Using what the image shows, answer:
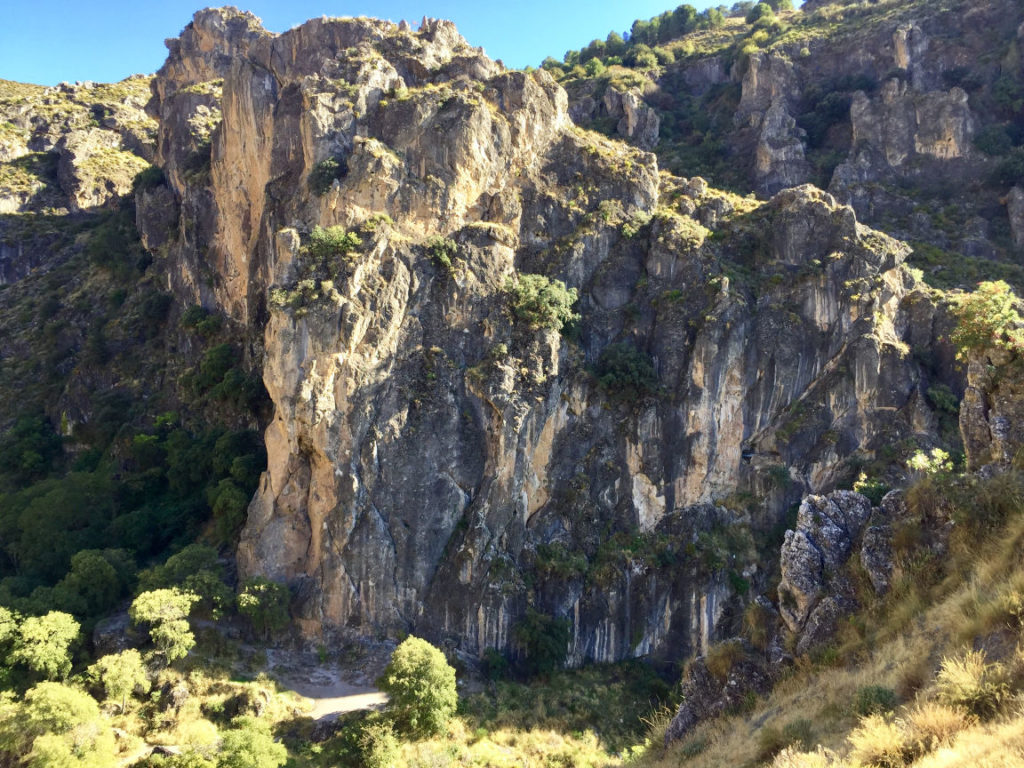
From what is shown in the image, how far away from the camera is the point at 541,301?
34469 millimetres

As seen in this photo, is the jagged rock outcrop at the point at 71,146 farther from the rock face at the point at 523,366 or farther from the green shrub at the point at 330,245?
the green shrub at the point at 330,245

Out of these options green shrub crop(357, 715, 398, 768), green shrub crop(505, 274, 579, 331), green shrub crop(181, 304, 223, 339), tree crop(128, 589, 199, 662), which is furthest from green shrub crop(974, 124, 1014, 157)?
tree crop(128, 589, 199, 662)

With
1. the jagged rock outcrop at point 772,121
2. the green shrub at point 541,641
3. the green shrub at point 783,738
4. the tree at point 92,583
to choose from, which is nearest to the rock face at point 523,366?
the green shrub at point 541,641

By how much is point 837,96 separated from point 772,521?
4152 cm

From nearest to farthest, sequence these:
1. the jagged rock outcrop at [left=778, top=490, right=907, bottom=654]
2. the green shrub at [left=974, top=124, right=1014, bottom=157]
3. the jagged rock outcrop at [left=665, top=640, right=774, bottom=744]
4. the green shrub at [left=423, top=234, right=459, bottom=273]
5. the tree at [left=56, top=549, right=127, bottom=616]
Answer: the jagged rock outcrop at [left=778, top=490, right=907, bottom=654]
the jagged rock outcrop at [left=665, top=640, right=774, bottom=744]
the tree at [left=56, top=549, right=127, bottom=616]
the green shrub at [left=423, top=234, right=459, bottom=273]
the green shrub at [left=974, top=124, right=1014, bottom=157]

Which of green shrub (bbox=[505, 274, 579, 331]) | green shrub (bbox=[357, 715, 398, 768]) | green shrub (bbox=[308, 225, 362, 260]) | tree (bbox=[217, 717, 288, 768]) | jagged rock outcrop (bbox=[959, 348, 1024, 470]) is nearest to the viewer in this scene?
jagged rock outcrop (bbox=[959, 348, 1024, 470])

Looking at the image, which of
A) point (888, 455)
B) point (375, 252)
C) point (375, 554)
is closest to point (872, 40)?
point (888, 455)

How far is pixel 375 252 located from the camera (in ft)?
109

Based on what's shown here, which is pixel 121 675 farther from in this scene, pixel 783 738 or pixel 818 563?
pixel 818 563

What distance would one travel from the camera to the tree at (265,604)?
28406 mm

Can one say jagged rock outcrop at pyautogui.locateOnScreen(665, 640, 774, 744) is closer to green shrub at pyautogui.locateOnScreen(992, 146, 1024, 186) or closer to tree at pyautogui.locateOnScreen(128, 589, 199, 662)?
tree at pyautogui.locateOnScreen(128, 589, 199, 662)

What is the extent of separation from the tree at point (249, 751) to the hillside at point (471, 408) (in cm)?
17

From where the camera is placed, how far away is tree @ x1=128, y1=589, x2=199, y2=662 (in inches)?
1019

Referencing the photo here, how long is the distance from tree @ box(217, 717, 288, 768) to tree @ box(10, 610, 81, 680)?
845 centimetres
